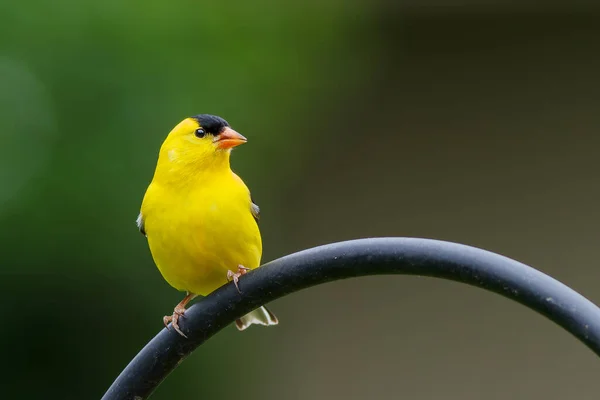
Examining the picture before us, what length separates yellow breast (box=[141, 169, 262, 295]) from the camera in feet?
9.78

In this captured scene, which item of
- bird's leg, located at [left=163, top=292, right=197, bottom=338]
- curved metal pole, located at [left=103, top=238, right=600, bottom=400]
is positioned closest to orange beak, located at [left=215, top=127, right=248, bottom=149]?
bird's leg, located at [left=163, top=292, right=197, bottom=338]

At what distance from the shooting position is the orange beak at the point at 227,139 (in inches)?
129

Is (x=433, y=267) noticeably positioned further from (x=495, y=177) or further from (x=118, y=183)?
(x=495, y=177)

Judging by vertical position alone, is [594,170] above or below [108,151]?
above

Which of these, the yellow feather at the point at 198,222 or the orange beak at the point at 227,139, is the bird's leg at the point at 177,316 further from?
the orange beak at the point at 227,139

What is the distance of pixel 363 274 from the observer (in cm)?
199

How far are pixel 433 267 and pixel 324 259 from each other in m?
0.25

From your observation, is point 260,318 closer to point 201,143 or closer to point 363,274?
point 201,143

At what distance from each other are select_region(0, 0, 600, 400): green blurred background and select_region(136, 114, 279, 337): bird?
115 centimetres

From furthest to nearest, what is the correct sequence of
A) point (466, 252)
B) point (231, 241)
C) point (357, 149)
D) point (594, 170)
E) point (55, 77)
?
point (357, 149)
point (594, 170)
point (55, 77)
point (231, 241)
point (466, 252)

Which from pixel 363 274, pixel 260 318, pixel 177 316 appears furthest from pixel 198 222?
pixel 363 274

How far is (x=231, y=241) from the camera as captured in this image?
3.01 meters

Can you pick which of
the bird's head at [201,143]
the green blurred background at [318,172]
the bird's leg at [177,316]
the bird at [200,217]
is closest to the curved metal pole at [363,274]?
the bird's leg at [177,316]

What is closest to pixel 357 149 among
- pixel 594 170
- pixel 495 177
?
pixel 495 177
